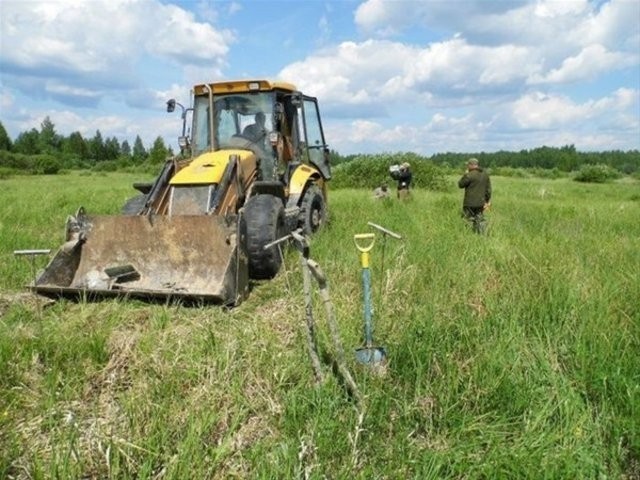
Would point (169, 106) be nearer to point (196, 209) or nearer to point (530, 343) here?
point (196, 209)

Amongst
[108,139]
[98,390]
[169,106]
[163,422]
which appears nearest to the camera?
[163,422]

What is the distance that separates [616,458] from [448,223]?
639 centimetres

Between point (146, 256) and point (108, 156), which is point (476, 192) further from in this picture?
point (108, 156)

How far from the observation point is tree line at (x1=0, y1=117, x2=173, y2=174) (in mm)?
50250

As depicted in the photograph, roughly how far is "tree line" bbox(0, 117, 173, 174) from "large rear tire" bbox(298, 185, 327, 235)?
45868mm

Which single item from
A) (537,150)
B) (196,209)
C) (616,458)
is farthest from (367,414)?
Answer: (537,150)

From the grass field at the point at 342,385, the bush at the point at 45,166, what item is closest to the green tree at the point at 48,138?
the bush at the point at 45,166

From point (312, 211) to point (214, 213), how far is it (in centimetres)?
214

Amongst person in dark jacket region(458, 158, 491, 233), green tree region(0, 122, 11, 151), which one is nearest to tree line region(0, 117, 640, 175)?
green tree region(0, 122, 11, 151)

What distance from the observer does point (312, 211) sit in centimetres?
805

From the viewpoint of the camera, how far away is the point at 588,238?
294 inches

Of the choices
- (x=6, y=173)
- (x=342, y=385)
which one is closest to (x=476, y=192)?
(x=342, y=385)

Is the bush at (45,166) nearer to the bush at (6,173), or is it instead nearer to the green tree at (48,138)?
the bush at (6,173)

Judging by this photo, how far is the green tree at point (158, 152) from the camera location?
179ft
